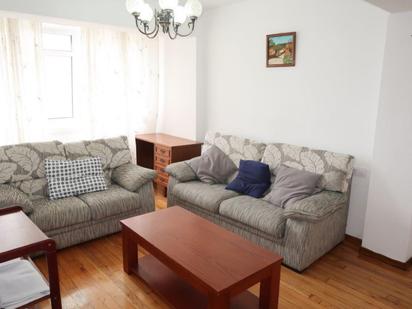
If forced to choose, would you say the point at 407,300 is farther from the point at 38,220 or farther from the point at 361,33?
the point at 38,220

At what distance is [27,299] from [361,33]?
3228 mm

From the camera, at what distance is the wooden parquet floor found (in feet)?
7.53

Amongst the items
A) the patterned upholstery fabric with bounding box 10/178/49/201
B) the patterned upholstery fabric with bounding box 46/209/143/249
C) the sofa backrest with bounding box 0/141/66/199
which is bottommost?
the patterned upholstery fabric with bounding box 46/209/143/249

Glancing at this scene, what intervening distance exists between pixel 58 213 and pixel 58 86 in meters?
2.05

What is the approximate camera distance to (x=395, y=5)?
7.59ft

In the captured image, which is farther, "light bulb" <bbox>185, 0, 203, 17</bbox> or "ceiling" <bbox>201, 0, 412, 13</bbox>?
"light bulb" <bbox>185, 0, 203, 17</bbox>

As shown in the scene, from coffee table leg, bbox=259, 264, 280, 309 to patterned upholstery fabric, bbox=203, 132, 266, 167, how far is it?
1642mm

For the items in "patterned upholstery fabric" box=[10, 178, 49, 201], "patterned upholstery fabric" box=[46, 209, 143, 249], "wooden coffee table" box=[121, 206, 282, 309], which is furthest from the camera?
"patterned upholstery fabric" box=[10, 178, 49, 201]

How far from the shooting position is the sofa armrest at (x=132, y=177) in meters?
3.35

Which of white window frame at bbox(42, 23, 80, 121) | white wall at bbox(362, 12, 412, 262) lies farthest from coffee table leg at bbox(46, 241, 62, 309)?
white window frame at bbox(42, 23, 80, 121)

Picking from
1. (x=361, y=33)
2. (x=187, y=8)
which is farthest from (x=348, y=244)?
(x=187, y=8)

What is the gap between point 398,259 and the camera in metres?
2.77

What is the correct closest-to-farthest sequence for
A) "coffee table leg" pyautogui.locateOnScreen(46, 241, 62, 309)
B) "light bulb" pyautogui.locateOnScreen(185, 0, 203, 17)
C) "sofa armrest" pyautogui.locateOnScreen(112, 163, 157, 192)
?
"coffee table leg" pyautogui.locateOnScreen(46, 241, 62, 309) → "light bulb" pyautogui.locateOnScreen(185, 0, 203, 17) → "sofa armrest" pyautogui.locateOnScreen(112, 163, 157, 192)

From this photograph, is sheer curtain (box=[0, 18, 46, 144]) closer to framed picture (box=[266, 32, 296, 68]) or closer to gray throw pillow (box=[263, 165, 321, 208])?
framed picture (box=[266, 32, 296, 68])
